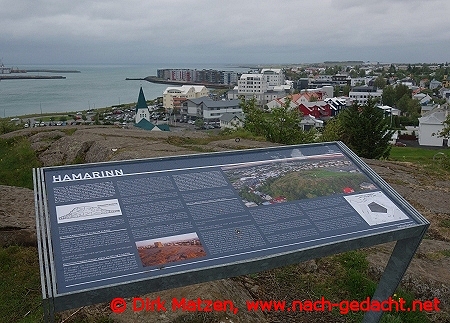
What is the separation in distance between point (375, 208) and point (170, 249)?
1743 mm

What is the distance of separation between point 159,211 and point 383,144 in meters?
17.6

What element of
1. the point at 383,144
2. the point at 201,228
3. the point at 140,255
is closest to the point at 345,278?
the point at 201,228

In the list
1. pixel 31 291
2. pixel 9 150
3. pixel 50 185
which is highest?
pixel 50 185

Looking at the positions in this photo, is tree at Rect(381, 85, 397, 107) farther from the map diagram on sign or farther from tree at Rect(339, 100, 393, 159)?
the map diagram on sign

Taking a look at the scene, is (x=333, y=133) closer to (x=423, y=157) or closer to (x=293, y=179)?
(x=423, y=157)

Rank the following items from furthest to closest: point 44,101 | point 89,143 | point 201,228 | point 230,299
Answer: point 44,101
point 89,143
point 230,299
point 201,228

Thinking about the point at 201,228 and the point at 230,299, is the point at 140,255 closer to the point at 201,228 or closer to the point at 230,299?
the point at 201,228

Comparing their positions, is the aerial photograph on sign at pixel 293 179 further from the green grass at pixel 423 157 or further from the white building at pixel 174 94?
the white building at pixel 174 94

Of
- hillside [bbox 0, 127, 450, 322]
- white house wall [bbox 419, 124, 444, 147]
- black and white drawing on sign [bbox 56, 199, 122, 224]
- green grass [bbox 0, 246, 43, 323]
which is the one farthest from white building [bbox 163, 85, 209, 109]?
black and white drawing on sign [bbox 56, 199, 122, 224]

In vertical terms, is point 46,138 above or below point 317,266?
below

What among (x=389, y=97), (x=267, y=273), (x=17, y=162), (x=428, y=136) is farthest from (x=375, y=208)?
(x=389, y=97)

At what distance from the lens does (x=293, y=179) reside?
11.0 ft

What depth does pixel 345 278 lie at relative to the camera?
4387mm

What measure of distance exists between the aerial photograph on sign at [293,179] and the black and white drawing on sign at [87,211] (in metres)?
0.96
